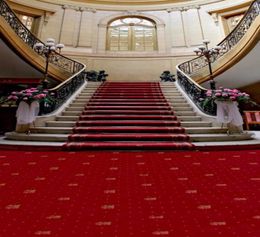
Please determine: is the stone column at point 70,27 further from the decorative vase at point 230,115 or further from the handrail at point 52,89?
the decorative vase at point 230,115

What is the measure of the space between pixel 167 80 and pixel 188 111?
4517 mm

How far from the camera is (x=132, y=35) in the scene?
1198 centimetres

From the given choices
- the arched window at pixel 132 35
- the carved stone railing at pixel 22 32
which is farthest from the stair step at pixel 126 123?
the arched window at pixel 132 35

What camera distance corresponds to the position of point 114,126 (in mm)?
4445

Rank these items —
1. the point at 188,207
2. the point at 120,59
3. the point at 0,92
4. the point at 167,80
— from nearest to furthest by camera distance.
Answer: the point at 188,207
the point at 0,92
the point at 167,80
the point at 120,59

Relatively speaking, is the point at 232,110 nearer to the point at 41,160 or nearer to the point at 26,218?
the point at 41,160

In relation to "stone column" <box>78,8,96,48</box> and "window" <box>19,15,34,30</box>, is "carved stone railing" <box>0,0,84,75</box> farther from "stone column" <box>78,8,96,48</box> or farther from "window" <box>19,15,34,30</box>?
"window" <box>19,15,34,30</box>

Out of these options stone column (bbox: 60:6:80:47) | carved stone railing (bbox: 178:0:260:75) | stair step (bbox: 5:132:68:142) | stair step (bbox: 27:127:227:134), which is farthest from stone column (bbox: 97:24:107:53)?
stair step (bbox: 5:132:68:142)

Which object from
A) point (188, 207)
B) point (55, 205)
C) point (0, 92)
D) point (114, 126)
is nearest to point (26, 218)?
point (55, 205)

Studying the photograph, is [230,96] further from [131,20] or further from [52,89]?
[131,20]

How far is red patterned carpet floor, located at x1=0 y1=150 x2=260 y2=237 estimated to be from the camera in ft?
3.84

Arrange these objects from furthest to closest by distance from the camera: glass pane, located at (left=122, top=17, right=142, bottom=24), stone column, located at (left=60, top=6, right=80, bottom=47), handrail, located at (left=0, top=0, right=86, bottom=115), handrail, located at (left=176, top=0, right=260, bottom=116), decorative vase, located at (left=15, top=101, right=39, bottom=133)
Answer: glass pane, located at (left=122, top=17, right=142, bottom=24), stone column, located at (left=60, top=6, right=80, bottom=47), handrail, located at (left=176, top=0, right=260, bottom=116), handrail, located at (left=0, top=0, right=86, bottom=115), decorative vase, located at (left=15, top=101, right=39, bottom=133)

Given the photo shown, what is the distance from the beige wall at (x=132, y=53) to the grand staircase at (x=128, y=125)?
4.73 meters

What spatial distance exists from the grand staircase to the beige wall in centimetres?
473
